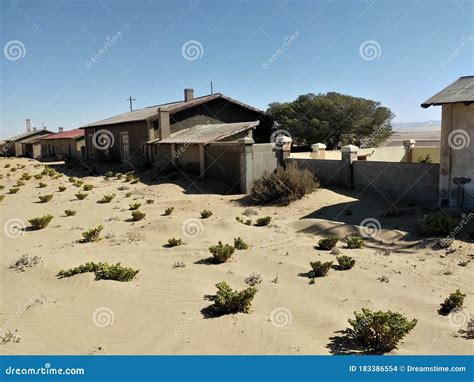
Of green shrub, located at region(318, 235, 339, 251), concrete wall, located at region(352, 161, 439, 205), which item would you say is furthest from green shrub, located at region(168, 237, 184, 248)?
concrete wall, located at region(352, 161, 439, 205)

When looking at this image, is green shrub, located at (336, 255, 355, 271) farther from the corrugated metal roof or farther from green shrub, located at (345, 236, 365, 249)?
the corrugated metal roof

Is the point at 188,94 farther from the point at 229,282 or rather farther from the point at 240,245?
the point at 229,282

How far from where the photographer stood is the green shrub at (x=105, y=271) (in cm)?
907

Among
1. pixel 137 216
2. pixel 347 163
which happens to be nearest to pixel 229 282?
pixel 137 216

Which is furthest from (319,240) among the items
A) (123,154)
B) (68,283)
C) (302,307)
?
(123,154)

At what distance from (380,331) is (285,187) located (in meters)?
→ 11.2

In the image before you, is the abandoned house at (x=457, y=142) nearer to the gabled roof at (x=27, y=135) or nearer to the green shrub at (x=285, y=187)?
the green shrub at (x=285, y=187)

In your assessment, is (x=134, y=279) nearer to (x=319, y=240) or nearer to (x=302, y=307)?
(x=302, y=307)

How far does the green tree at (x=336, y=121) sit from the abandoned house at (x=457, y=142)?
21.6 meters

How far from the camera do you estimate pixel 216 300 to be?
7297 mm

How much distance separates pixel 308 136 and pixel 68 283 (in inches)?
1121

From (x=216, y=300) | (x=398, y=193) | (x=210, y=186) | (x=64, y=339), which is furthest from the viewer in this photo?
(x=210, y=186)

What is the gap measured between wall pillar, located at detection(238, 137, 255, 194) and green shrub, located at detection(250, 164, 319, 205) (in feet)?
4.08

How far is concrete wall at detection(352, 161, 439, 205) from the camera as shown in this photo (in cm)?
1393
